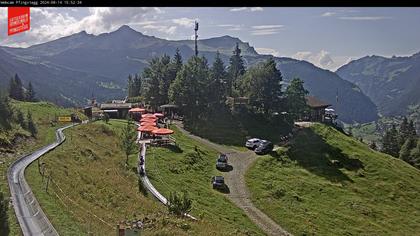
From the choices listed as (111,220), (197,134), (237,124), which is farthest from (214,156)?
(111,220)

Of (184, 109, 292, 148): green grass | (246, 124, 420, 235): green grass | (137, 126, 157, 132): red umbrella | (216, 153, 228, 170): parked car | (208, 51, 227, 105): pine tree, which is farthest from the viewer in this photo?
(208, 51, 227, 105): pine tree

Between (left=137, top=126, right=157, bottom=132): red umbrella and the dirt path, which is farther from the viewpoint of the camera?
(left=137, top=126, right=157, bottom=132): red umbrella

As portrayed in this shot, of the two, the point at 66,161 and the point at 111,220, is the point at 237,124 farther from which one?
the point at 111,220

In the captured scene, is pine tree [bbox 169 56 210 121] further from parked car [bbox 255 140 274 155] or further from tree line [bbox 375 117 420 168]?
tree line [bbox 375 117 420 168]

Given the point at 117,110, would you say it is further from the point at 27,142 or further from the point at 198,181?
the point at 198,181

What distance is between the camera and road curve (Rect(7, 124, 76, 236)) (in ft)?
63.0

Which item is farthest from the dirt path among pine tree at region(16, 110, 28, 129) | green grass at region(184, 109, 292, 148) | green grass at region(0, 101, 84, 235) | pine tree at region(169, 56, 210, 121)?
pine tree at region(16, 110, 28, 129)

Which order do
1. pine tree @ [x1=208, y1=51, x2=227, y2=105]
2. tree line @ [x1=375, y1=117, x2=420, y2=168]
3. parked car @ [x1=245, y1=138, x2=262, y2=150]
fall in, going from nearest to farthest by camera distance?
parked car @ [x1=245, y1=138, x2=262, y2=150], pine tree @ [x1=208, y1=51, x2=227, y2=105], tree line @ [x1=375, y1=117, x2=420, y2=168]

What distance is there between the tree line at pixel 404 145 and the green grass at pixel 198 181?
48.6 meters

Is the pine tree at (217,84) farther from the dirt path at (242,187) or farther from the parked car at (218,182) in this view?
the parked car at (218,182)

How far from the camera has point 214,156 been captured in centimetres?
5831

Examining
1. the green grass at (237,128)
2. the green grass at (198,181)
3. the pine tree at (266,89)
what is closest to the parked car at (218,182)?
the green grass at (198,181)

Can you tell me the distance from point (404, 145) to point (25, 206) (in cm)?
8907

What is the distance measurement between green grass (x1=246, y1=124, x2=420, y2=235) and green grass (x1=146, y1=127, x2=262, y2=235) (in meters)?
4.75
